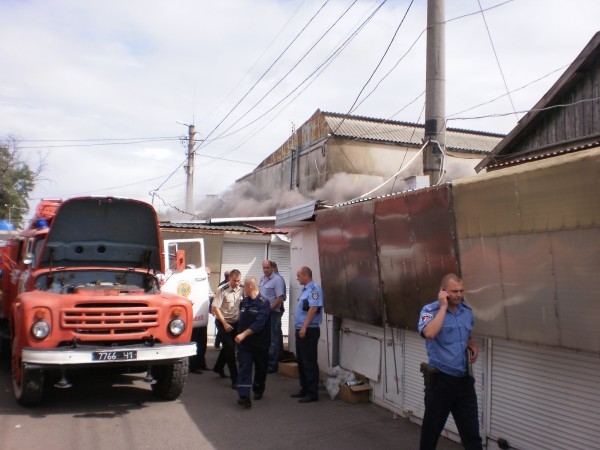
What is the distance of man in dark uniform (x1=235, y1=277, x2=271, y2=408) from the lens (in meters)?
7.38

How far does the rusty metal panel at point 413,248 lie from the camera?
5.69 metres

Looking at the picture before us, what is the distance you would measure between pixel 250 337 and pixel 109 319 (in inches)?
69.7

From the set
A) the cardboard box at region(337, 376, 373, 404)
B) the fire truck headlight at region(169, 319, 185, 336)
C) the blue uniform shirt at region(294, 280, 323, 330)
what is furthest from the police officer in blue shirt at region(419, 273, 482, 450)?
the fire truck headlight at region(169, 319, 185, 336)

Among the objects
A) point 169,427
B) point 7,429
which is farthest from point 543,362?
point 7,429

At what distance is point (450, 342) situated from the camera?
470 centimetres

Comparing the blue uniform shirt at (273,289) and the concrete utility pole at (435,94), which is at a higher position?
the concrete utility pole at (435,94)

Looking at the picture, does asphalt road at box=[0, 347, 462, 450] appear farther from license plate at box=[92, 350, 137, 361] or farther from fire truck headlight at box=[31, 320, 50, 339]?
fire truck headlight at box=[31, 320, 50, 339]

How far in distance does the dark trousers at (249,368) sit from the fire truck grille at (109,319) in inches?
47.3

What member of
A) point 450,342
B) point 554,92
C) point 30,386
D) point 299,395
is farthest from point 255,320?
point 554,92

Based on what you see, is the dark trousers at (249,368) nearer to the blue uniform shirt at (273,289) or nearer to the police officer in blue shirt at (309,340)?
the police officer in blue shirt at (309,340)

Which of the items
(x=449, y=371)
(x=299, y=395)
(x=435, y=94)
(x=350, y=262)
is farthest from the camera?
(x=435, y=94)

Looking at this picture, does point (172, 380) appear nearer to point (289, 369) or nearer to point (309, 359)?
point (309, 359)

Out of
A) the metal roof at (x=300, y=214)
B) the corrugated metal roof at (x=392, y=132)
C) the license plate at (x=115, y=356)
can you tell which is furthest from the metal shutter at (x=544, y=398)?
the corrugated metal roof at (x=392, y=132)

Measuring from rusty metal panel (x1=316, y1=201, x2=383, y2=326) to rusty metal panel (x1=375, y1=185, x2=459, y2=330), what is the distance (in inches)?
10.1
